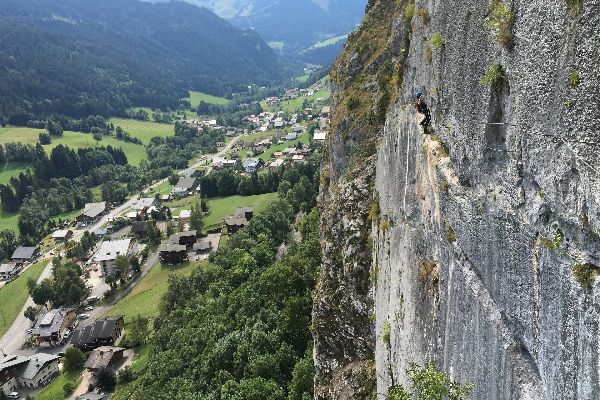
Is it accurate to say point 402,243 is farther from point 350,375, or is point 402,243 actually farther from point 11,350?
point 11,350

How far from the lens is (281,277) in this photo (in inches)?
1967

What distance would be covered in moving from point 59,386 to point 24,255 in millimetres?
66276

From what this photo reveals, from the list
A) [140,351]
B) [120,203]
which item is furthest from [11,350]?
[120,203]

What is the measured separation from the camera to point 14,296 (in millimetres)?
110750

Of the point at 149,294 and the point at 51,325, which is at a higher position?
the point at 149,294

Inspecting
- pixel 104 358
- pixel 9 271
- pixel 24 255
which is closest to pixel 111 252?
pixel 9 271

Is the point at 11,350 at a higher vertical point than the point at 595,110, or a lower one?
lower

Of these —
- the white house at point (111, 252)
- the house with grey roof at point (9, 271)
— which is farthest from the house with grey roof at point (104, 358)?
the house with grey roof at point (9, 271)

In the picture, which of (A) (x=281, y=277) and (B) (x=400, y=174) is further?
(A) (x=281, y=277)

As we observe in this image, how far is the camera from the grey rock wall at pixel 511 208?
29.0ft

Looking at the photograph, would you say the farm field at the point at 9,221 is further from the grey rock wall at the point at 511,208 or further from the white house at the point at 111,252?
the grey rock wall at the point at 511,208

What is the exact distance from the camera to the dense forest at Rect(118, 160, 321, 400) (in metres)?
41.1

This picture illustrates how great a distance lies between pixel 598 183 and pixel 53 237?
153m

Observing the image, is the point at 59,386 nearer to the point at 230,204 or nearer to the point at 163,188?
the point at 230,204
